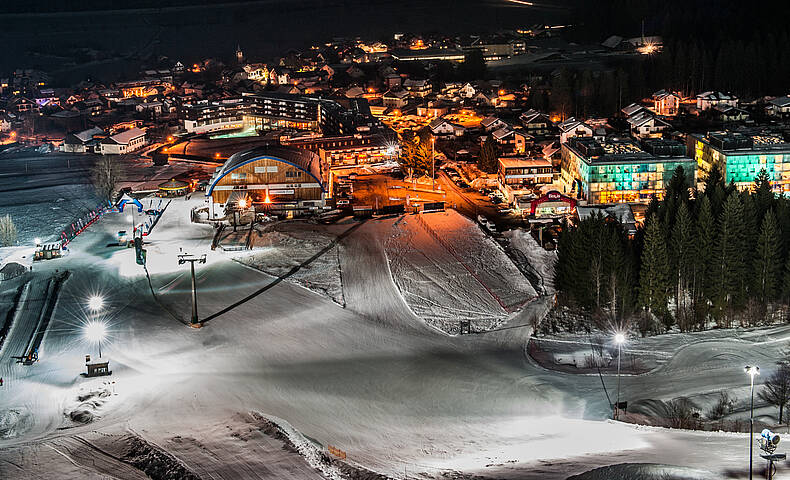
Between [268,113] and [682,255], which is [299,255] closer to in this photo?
[682,255]

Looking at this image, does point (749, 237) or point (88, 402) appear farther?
point (749, 237)

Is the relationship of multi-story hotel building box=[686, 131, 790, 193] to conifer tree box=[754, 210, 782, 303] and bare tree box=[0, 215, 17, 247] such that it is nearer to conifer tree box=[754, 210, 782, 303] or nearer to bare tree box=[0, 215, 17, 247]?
conifer tree box=[754, 210, 782, 303]

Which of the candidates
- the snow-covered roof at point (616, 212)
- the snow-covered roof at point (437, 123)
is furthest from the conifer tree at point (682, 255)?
the snow-covered roof at point (437, 123)

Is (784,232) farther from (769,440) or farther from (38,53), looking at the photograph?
(38,53)

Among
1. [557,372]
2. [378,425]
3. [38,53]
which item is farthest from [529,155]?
[38,53]

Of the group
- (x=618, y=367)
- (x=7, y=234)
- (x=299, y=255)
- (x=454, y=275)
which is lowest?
(x=618, y=367)

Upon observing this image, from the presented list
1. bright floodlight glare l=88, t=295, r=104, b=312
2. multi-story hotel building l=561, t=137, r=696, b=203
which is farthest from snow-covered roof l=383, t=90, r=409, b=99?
bright floodlight glare l=88, t=295, r=104, b=312

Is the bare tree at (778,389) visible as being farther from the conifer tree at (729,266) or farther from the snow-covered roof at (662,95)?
the snow-covered roof at (662,95)

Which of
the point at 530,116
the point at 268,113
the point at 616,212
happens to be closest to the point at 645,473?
the point at 616,212
